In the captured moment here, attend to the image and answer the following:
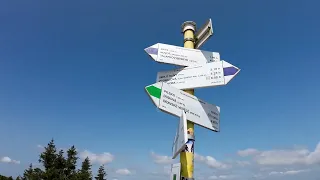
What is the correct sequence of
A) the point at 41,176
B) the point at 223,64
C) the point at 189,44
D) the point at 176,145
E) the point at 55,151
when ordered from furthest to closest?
1. the point at 55,151
2. the point at 41,176
3. the point at 189,44
4. the point at 223,64
5. the point at 176,145

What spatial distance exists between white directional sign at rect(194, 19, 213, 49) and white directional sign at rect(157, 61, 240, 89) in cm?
84

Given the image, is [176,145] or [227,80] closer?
[176,145]

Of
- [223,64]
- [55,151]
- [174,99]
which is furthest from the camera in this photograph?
[55,151]

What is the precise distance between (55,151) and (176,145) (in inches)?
1309

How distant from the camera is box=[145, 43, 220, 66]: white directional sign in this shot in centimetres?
508

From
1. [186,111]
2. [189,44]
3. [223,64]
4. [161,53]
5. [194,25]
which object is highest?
[194,25]

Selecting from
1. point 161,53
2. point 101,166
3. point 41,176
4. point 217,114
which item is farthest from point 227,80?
point 101,166

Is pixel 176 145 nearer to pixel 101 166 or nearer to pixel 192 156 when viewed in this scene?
pixel 192 156

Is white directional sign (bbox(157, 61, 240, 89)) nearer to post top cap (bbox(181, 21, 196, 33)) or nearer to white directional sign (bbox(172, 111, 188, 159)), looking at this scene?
white directional sign (bbox(172, 111, 188, 159))

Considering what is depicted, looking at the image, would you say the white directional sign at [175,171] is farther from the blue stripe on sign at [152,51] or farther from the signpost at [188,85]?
Answer: the blue stripe on sign at [152,51]

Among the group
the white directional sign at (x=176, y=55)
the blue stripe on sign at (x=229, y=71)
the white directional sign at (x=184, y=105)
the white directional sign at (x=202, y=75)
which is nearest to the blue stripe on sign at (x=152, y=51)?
the white directional sign at (x=176, y=55)

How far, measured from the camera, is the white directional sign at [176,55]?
5.08 meters

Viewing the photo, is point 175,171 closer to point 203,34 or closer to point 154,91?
point 154,91

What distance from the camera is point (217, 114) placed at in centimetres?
484
